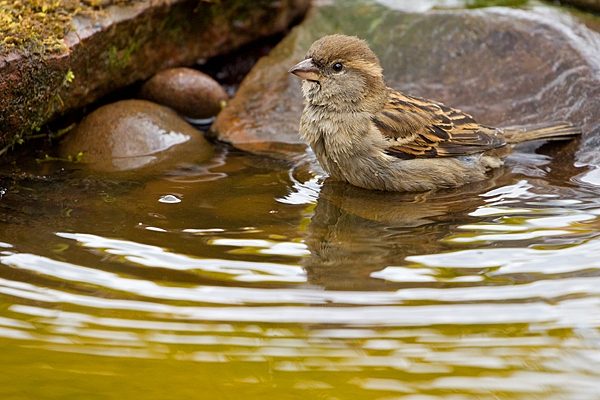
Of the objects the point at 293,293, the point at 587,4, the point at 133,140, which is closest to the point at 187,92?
the point at 133,140

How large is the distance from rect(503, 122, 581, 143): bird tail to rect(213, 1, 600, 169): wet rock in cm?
15

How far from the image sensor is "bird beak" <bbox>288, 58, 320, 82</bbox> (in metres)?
5.36

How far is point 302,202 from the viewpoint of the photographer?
5031mm

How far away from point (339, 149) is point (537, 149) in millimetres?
1951

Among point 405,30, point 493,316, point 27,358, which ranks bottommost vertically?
point 27,358

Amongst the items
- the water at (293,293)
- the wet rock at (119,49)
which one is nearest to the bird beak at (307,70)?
the water at (293,293)

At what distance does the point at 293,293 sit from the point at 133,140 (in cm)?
304

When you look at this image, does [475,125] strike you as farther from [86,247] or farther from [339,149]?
[86,247]

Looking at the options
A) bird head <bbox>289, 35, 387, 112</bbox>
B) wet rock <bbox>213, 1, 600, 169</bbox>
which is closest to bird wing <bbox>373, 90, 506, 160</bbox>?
bird head <bbox>289, 35, 387, 112</bbox>

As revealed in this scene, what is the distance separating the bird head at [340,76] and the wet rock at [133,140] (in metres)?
1.23

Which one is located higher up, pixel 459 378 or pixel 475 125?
pixel 475 125

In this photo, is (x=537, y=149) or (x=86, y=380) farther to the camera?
(x=537, y=149)

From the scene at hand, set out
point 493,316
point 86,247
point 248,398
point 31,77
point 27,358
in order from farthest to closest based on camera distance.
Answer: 1. point 31,77
2. point 86,247
3. point 493,316
4. point 27,358
5. point 248,398

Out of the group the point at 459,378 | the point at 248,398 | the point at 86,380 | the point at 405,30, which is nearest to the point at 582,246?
the point at 459,378
